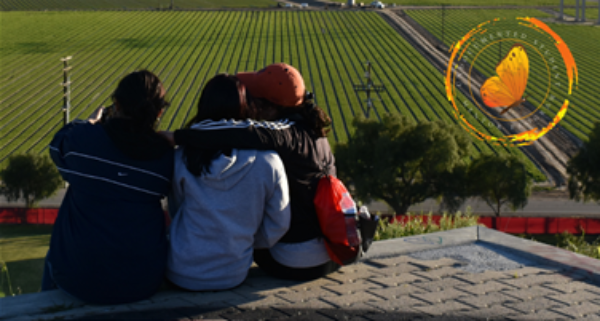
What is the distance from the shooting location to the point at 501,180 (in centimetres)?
3159

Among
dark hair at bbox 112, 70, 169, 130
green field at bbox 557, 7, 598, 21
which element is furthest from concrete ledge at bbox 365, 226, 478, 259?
green field at bbox 557, 7, 598, 21

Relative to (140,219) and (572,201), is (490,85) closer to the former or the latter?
(572,201)

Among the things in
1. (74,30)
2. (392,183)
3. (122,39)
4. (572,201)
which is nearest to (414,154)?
(392,183)

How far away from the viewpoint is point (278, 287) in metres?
4.70

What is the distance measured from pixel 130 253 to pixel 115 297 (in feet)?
1.21

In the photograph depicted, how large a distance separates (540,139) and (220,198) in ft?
163

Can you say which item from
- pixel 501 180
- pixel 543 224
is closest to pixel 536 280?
pixel 543 224

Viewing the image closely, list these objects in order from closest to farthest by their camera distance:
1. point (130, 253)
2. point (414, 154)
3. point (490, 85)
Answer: point (130, 253), point (414, 154), point (490, 85)

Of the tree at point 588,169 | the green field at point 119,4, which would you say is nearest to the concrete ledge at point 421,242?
the tree at point 588,169

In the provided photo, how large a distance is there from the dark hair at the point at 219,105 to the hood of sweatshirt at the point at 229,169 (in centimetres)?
6

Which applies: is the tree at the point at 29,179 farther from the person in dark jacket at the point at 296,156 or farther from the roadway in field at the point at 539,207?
the person in dark jacket at the point at 296,156

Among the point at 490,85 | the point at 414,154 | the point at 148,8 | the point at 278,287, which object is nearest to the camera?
the point at 278,287

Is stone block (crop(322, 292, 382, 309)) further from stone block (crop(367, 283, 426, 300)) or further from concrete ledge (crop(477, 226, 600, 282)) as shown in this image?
concrete ledge (crop(477, 226, 600, 282))

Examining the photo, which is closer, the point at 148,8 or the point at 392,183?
the point at 392,183
